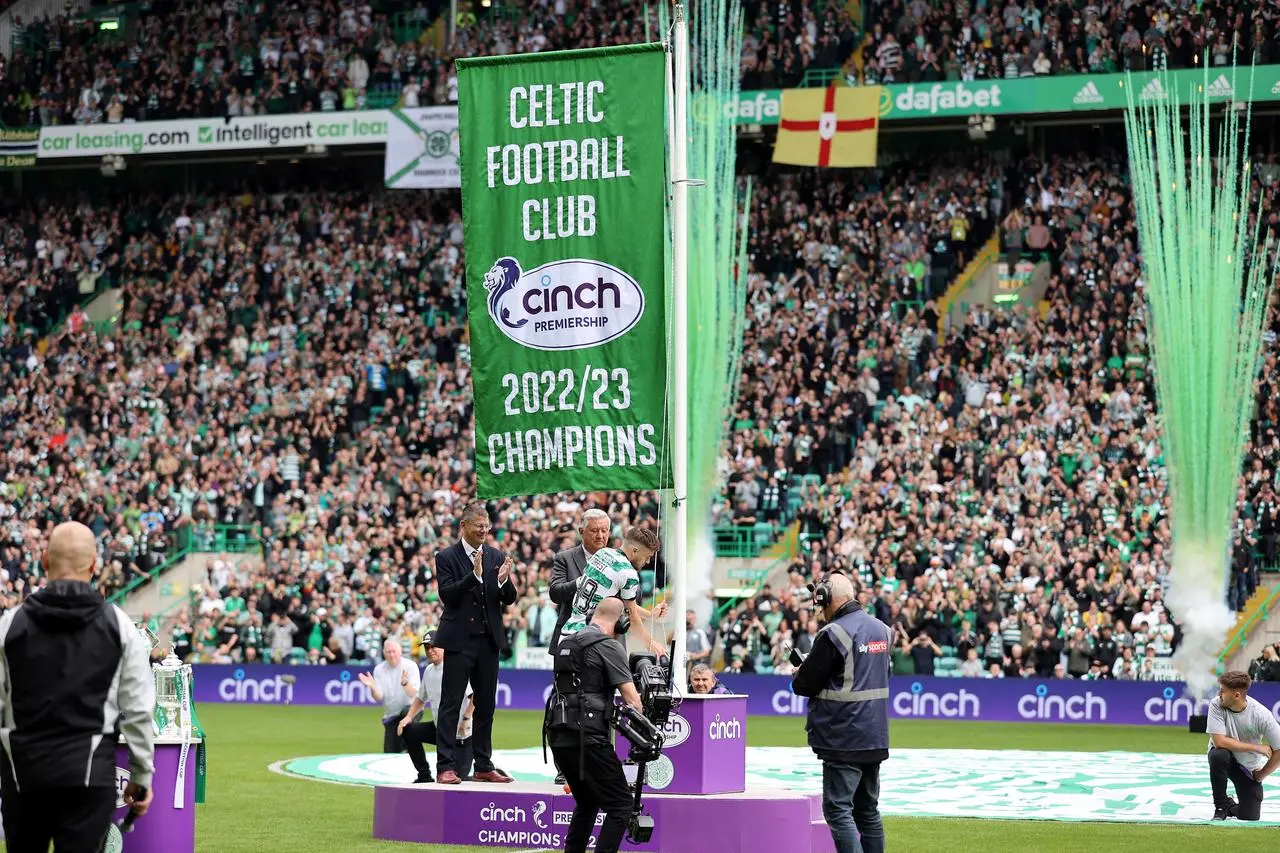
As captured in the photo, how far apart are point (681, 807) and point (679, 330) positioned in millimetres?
3294

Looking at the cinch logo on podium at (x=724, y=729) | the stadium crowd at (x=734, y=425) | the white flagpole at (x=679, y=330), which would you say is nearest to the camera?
the white flagpole at (x=679, y=330)

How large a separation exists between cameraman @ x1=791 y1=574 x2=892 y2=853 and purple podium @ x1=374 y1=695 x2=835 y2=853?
5.85 feet

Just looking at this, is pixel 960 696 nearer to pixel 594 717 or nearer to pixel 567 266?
pixel 567 266

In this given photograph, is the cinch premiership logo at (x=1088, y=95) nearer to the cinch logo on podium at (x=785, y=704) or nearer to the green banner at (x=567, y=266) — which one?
the cinch logo on podium at (x=785, y=704)

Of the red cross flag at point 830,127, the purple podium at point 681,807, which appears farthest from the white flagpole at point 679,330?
the red cross flag at point 830,127

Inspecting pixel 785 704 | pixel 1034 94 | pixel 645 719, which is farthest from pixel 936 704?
pixel 645 719

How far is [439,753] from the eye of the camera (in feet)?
47.5

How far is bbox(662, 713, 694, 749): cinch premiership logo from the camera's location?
13.3 metres

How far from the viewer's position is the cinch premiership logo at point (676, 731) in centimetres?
1330

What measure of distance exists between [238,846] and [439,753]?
1631 mm

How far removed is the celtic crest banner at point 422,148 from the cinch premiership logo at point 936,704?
17.5m

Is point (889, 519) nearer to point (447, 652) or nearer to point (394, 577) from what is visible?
point (394, 577)

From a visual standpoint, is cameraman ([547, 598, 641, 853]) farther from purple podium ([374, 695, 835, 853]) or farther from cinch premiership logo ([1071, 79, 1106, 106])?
cinch premiership logo ([1071, 79, 1106, 106])

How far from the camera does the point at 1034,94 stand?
38.2 metres
